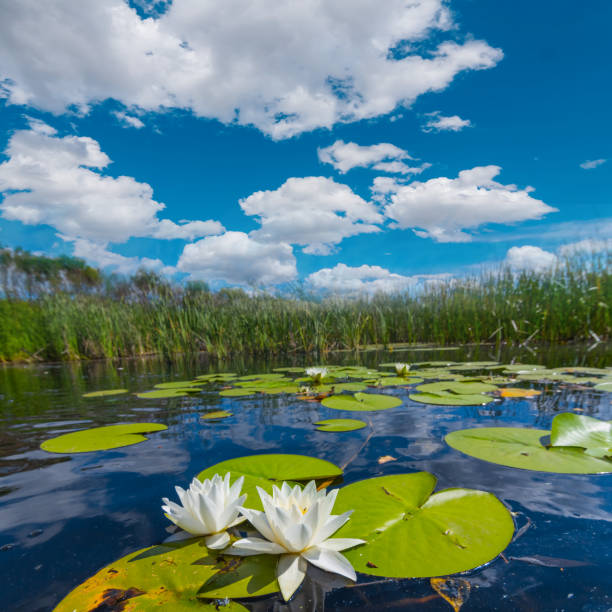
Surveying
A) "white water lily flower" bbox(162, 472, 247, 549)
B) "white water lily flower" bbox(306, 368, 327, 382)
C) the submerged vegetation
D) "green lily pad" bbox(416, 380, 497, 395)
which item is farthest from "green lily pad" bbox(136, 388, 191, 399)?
the submerged vegetation

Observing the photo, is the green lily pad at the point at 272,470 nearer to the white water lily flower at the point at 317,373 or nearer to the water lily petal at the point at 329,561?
the water lily petal at the point at 329,561

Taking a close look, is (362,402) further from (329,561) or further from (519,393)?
(329,561)

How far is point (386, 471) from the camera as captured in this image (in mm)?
1459

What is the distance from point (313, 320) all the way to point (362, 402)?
5243 mm

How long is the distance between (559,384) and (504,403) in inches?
39.1

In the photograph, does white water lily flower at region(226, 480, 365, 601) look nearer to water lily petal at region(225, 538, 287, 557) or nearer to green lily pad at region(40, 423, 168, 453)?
water lily petal at region(225, 538, 287, 557)

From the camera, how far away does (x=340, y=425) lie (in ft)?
6.91

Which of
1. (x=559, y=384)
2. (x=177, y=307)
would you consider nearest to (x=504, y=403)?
(x=559, y=384)

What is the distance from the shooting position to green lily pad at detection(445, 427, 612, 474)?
4.57ft

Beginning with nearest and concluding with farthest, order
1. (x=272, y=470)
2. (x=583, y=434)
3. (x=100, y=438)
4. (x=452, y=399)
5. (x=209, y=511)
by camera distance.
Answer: (x=209, y=511), (x=272, y=470), (x=583, y=434), (x=100, y=438), (x=452, y=399)

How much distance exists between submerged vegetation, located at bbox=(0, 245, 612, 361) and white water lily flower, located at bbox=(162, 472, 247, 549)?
648cm

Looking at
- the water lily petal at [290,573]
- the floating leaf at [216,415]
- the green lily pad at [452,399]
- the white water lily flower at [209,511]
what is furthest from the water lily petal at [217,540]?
the green lily pad at [452,399]

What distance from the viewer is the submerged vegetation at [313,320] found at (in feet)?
25.6

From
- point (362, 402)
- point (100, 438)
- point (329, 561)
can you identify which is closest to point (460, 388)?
point (362, 402)
